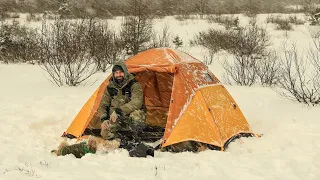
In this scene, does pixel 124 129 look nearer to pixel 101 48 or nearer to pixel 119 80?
pixel 119 80

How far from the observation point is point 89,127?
6.20m

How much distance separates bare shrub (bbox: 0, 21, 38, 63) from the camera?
51.4 feet

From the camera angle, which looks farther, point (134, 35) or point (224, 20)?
point (224, 20)

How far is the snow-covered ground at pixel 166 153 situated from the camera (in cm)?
407

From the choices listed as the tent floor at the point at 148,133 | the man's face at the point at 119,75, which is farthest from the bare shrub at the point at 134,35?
the man's face at the point at 119,75

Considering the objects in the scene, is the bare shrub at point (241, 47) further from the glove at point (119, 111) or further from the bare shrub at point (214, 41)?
the glove at point (119, 111)

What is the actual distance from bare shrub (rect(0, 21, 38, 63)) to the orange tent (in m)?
10.7

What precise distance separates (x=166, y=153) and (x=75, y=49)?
22.9ft

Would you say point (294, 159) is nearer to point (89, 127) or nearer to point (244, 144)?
point (244, 144)

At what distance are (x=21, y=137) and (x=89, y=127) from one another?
1121mm

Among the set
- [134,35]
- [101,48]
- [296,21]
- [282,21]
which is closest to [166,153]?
[101,48]

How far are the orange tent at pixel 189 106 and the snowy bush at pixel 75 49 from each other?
484cm

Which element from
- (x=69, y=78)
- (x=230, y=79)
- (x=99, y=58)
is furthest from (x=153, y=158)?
(x=99, y=58)

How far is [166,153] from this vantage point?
16.6 ft
